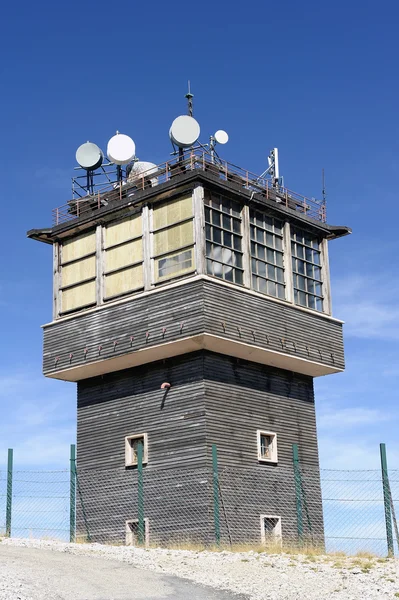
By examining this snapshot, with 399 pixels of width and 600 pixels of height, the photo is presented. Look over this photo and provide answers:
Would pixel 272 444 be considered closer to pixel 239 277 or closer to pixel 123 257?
pixel 239 277

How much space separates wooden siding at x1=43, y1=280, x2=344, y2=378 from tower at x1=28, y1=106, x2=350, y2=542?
50mm

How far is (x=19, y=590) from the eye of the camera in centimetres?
1703

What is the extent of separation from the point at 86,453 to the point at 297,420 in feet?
26.5

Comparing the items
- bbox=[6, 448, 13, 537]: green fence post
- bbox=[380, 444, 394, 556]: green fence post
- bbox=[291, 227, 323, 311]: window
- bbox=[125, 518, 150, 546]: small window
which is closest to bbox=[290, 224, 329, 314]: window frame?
bbox=[291, 227, 323, 311]: window

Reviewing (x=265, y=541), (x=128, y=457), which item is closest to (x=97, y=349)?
(x=128, y=457)

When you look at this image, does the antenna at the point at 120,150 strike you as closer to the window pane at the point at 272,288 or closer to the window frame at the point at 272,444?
the window pane at the point at 272,288

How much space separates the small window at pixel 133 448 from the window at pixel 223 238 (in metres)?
6.43

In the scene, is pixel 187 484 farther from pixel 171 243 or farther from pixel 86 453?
pixel 171 243

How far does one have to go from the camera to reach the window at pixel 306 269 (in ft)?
119

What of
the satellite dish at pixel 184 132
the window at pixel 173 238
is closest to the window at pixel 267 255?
the window at pixel 173 238

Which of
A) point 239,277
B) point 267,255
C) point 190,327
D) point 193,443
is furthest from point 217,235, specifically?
point 193,443

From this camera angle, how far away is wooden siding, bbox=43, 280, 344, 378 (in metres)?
31.3

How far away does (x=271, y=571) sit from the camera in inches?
835

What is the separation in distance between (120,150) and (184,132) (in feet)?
12.7
